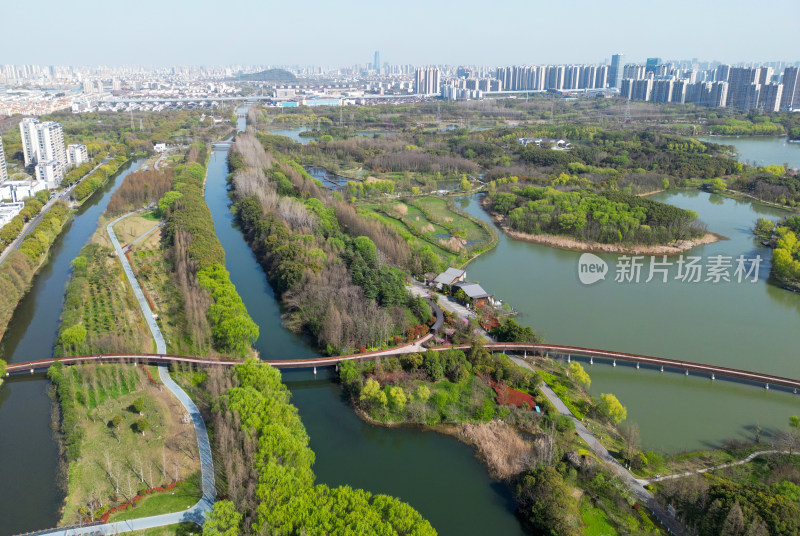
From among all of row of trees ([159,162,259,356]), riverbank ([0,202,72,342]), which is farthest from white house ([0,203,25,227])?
row of trees ([159,162,259,356])

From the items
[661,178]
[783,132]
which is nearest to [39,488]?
[661,178]

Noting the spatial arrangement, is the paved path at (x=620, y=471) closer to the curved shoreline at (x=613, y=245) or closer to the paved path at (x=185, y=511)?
the paved path at (x=185, y=511)

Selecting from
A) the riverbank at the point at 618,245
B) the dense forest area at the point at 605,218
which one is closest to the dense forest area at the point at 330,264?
the riverbank at the point at 618,245

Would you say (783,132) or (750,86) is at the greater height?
(750,86)

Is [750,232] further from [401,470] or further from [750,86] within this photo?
[750,86]

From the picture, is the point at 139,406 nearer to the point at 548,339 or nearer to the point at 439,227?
the point at 548,339
